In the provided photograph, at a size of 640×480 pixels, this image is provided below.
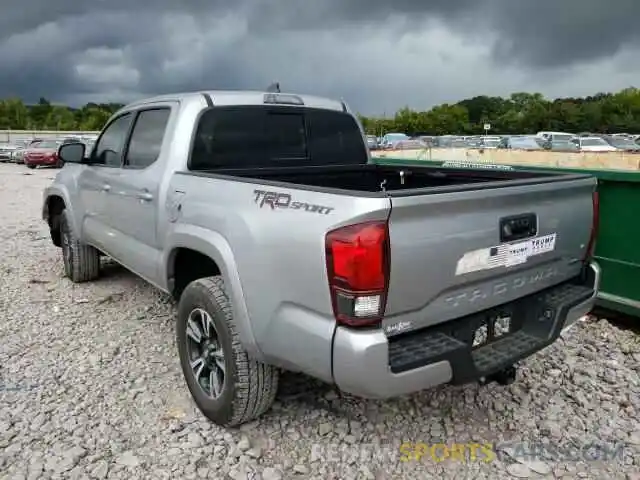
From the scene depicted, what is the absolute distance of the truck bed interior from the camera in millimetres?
3671

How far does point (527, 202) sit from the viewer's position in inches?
104

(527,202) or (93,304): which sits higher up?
(527,202)

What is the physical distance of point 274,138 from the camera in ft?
13.0

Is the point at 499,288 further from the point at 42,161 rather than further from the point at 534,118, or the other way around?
the point at 534,118

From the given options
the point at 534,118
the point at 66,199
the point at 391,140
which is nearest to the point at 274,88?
the point at 66,199

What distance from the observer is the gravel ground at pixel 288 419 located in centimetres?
273

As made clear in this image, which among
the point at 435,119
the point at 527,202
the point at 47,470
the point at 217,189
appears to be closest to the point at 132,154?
the point at 217,189

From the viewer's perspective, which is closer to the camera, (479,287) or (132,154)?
(479,287)

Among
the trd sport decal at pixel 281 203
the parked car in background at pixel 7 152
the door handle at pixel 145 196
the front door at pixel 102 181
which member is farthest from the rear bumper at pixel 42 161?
the trd sport decal at pixel 281 203

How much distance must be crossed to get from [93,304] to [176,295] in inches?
74.6

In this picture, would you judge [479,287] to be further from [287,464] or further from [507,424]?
[287,464]

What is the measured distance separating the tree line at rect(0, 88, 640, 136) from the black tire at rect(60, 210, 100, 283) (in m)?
82.9

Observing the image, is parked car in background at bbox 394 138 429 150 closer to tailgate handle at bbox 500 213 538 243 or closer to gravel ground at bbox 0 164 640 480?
gravel ground at bbox 0 164 640 480

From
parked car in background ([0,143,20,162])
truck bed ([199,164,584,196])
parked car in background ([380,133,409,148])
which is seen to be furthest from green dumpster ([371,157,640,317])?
parked car in background ([0,143,20,162])
